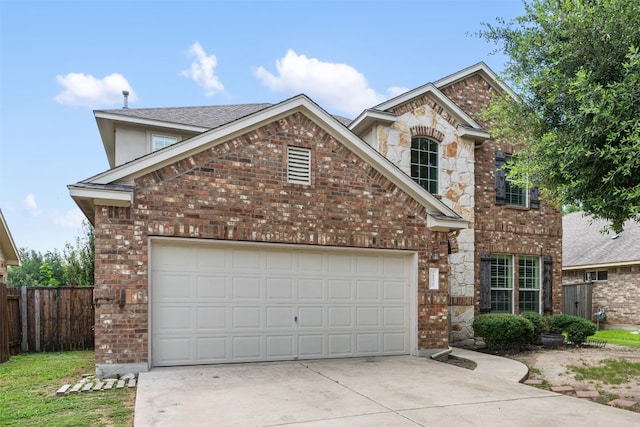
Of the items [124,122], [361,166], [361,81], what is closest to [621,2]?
[361,166]

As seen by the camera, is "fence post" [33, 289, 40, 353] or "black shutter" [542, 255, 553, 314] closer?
"fence post" [33, 289, 40, 353]

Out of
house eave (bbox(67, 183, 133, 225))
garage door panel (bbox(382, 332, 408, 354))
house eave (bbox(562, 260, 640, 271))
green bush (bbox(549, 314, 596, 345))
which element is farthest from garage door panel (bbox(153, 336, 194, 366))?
house eave (bbox(562, 260, 640, 271))

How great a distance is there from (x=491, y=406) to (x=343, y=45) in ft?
40.6

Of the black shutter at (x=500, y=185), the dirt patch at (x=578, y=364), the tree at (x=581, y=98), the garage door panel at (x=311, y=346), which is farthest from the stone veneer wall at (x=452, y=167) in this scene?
the garage door panel at (x=311, y=346)

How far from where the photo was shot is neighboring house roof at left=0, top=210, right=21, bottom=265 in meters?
16.9

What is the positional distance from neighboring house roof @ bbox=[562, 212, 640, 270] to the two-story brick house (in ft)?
38.8

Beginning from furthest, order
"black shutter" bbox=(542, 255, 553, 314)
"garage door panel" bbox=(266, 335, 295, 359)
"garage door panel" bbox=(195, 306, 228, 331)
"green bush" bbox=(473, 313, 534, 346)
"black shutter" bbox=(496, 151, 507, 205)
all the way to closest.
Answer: "black shutter" bbox=(542, 255, 553, 314) → "black shutter" bbox=(496, 151, 507, 205) → "green bush" bbox=(473, 313, 534, 346) → "garage door panel" bbox=(266, 335, 295, 359) → "garage door panel" bbox=(195, 306, 228, 331)

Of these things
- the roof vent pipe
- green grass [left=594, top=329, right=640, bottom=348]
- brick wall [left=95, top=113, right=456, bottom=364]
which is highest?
the roof vent pipe

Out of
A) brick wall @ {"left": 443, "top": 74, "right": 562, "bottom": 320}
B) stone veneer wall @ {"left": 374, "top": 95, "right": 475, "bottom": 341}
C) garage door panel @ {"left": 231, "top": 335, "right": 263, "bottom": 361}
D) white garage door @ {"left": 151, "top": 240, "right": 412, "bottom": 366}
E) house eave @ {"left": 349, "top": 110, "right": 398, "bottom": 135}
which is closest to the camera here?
white garage door @ {"left": 151, "top": 240, "right": 412, "bottom": 366}

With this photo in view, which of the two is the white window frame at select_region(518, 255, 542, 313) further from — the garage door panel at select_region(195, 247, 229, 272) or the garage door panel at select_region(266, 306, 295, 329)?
the garage door panel at select_region(195, 247, 229, 272)

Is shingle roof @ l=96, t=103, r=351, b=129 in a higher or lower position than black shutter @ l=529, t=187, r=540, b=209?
higher

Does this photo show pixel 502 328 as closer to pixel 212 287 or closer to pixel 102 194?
pixel 212 287

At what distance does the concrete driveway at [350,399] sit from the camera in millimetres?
5539

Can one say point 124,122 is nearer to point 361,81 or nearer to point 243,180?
point 243,180
